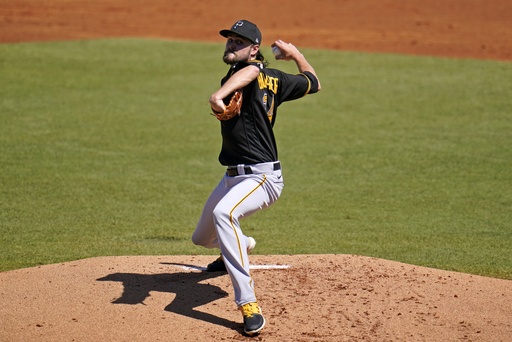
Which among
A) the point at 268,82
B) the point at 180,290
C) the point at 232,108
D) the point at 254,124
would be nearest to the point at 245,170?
the point at 254,124

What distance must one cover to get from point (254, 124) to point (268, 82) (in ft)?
1.11

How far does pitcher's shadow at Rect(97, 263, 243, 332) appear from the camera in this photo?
5.88 meters

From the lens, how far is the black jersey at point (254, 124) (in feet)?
19.3

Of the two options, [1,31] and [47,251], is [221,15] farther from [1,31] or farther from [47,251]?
[47,251]

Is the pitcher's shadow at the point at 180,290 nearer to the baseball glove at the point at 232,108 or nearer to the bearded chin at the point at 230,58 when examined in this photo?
the baseball glove at the point at 232,108

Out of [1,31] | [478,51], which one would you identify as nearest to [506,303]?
[478,51]

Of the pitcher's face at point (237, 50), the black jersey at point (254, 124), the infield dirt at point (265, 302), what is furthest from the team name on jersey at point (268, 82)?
the infield dirt at point (265, 302)

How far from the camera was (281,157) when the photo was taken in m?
12.1

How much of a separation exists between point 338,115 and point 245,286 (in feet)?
29.0

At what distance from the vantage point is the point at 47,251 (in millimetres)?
8266

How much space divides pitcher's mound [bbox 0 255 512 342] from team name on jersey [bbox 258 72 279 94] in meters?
1.61

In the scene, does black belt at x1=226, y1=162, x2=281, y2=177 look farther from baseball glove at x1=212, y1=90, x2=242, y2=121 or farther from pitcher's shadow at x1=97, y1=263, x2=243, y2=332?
pitcher's shadow at x1=97, y1=263, x2=243, y2=332

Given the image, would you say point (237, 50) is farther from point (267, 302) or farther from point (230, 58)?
point (267, 302)

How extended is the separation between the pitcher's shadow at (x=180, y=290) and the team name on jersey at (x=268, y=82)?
5.43ft
